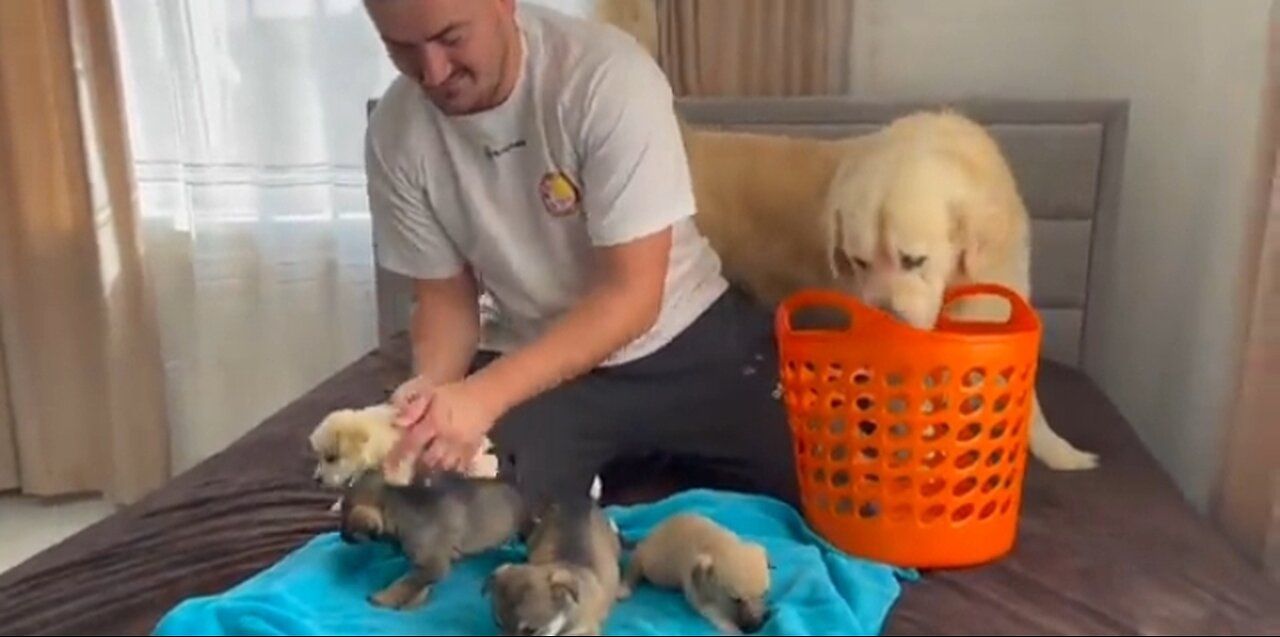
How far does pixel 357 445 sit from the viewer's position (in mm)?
1354

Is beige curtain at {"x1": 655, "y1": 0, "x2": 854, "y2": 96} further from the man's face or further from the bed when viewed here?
the man's face

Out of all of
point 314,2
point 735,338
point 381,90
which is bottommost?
point 735,338

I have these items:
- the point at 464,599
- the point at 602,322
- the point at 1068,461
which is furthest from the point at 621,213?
the point at 1068,461

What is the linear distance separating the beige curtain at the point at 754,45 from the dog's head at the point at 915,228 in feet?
2.00

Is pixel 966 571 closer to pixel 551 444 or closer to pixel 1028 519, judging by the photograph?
pixel 1028 519

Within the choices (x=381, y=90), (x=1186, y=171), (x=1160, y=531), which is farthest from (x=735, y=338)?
(x=381, y=90)

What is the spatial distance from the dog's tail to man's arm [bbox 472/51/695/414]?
717 millimetres

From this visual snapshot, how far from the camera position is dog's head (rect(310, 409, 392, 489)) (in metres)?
1.35

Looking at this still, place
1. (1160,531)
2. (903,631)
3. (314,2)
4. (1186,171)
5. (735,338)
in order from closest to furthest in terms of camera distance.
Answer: (903,631)
(1160,531)
(735,338)
(1186,171)
(314,2)

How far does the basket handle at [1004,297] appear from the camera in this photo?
58.3 inches

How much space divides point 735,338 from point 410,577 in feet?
2.01

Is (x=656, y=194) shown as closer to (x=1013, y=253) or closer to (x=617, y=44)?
(x=617, y=44)

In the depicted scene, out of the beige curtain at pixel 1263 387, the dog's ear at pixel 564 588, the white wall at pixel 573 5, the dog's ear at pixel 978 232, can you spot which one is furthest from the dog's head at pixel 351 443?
the white wall at pixel 573 5

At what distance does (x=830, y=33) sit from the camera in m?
2.34
